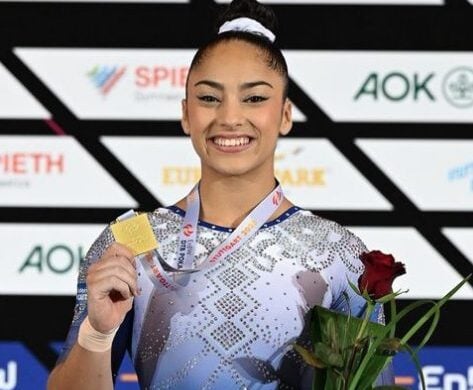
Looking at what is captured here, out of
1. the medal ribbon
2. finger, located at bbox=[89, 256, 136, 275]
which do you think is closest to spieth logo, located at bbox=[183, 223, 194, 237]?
the medal ribbon

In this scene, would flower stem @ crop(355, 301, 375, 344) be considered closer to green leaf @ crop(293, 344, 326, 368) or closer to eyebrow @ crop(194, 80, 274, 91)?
green leaf @ crop(293, 344, 326, 368)

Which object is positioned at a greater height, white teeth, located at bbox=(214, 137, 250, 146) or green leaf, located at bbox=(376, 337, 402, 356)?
white teeth, located at bbox=(214, 137, 250, 146)

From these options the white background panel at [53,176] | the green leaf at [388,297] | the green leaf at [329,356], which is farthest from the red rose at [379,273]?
the white background panel at [53,176]

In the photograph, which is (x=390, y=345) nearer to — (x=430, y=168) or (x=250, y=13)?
(x=250, y=13)

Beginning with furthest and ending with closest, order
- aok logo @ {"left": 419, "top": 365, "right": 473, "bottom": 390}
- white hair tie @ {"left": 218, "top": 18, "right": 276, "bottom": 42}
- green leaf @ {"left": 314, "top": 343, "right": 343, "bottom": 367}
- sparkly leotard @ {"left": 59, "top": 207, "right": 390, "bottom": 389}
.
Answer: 1. aok logo @ {"left": 419, "top": 365, "right": 473, "bottom": 390}
2. white hair tie @ {"left": 218, "top": 18, "right": 276, "bottom": 42}
3. sparkly leotard @ {"left": 59, "top": 207, "right": 390, "bottom": 389}
4. green leaf @ {"left": 314, "top": 343, "right": 343, "bottom": 367}

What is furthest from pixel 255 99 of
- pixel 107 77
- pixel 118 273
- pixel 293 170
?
pixel 107 77

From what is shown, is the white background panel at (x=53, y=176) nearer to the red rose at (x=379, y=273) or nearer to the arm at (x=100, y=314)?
the arm at (x=100, y=314)

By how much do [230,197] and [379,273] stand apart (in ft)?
1.51

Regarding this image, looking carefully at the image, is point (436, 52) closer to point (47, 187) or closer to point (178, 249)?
point (47, 187)

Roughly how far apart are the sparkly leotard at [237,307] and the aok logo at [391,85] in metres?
2.11

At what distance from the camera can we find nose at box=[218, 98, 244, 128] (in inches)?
99.0

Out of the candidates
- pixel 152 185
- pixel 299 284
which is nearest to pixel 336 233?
pixel 299 284

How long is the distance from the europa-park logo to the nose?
222 cm

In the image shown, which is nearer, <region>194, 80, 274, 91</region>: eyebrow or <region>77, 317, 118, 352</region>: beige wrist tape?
<region>77, 317, 118, 352</region>: beige wrist tape
